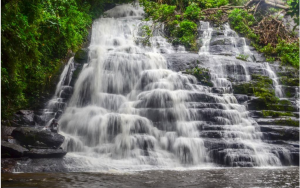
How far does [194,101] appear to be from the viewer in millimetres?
8680

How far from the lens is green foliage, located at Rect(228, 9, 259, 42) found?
14430 mm

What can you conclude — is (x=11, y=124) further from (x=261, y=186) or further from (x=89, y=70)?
(x=261, y=186)

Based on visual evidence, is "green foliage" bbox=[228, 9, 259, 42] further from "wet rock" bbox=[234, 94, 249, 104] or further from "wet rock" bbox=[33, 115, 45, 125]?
"wet rock" bbox=[33, 115, 45, 125]

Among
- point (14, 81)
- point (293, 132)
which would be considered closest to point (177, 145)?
point (293, 132)

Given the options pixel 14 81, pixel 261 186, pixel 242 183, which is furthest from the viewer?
pixel 14 81

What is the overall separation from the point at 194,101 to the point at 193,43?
596cm

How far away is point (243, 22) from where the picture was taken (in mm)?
15117

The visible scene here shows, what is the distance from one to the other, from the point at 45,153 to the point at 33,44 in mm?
2439

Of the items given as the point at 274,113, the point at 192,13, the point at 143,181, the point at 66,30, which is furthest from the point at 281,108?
the point at 192,13

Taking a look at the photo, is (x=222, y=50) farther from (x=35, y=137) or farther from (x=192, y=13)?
(x=35, y=137)

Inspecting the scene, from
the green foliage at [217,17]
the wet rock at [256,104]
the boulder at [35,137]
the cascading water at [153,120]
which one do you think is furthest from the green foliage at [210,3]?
the boulder at [35,137]

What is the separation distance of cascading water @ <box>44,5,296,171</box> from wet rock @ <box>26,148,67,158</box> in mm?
193

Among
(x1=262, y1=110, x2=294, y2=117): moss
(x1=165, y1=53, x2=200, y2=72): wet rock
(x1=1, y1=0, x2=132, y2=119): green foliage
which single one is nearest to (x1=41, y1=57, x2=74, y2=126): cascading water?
(x1=1, y1=0, x2=132, y2=119): green foliage

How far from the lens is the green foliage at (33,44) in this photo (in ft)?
16.1
